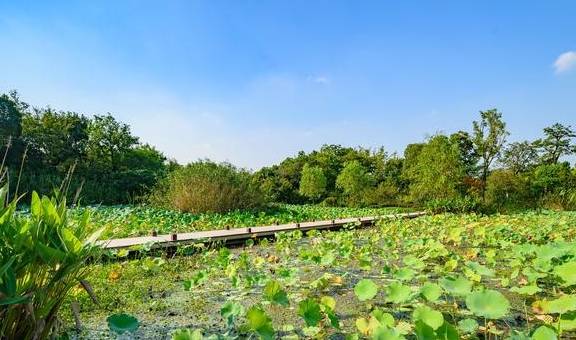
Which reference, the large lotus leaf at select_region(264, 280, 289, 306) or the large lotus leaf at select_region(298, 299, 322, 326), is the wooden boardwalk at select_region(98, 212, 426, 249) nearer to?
the large lotus leaf at select_region(264, 280, 289, 306)

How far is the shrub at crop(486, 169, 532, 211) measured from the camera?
813 inches

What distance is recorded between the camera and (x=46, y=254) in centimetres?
140

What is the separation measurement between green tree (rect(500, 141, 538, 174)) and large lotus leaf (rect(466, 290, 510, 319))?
29.3m

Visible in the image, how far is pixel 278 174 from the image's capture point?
2772cm

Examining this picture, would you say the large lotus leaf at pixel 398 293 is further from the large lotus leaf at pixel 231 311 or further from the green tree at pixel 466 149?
the green tree at pixel 466 149

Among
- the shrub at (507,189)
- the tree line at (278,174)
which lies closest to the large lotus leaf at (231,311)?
the tree line at (278,174)

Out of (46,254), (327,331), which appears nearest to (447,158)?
(327,331)

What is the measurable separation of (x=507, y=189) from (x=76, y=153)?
20727 mm

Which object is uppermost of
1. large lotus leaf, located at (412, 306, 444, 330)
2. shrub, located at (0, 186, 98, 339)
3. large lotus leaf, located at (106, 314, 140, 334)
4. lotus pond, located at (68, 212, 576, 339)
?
shrub, located at (0, 186, 98, 339)

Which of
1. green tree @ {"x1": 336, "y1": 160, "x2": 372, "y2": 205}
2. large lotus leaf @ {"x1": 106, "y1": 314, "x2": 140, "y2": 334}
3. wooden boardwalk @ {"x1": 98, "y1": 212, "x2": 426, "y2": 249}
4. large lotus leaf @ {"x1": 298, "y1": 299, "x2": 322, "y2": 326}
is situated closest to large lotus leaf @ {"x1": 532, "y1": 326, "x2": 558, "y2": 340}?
large lotus leaf @ {"x1": 298, "y1": 299, "x2": 322, "y2": 326}

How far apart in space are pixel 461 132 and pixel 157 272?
25069 millimetres

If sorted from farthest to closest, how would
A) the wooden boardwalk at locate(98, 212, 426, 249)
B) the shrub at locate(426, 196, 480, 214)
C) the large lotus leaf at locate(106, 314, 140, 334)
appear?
the shrub at locate(426, 196, 480, 214), the wooden boardwalk at locate(98, 212, 426, 249), the large lotus leaf at locate(106, 314, 140, 334)

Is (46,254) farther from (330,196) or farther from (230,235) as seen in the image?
(330,196)

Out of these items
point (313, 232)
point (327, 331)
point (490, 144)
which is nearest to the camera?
point (327, 331)
